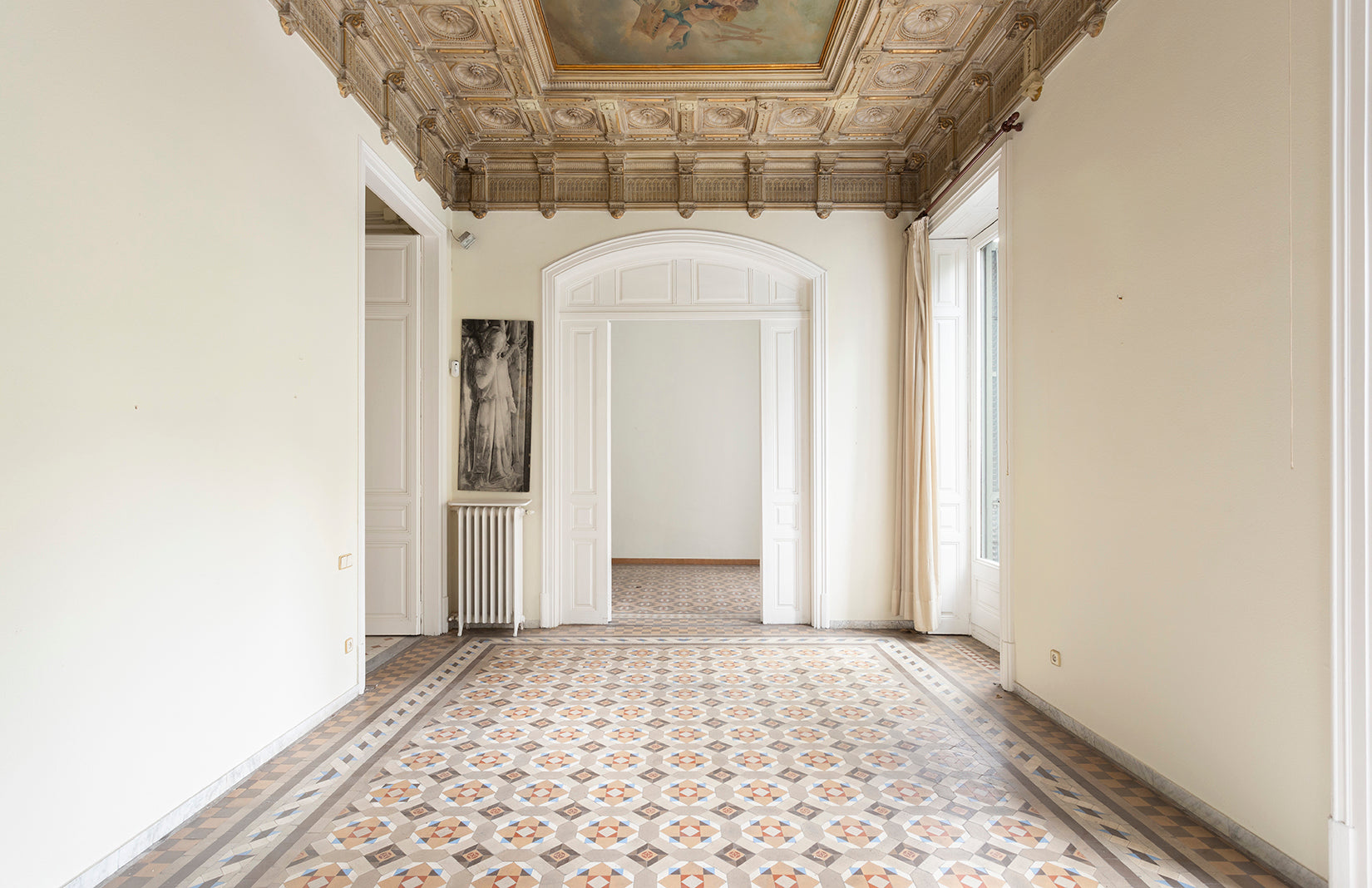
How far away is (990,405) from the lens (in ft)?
17.7

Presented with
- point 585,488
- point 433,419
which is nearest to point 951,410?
point 585,488

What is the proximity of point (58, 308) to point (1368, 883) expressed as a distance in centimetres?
440

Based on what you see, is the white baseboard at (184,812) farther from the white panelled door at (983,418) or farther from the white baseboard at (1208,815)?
the white panelled door at (983,418)

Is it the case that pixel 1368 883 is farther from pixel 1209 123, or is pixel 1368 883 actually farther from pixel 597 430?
pixel 597 430

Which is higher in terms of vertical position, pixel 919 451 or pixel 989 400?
pixel 989 400

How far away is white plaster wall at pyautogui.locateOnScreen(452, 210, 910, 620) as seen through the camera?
5660 millimetres

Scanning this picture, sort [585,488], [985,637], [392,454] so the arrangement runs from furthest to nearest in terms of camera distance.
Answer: [585,488], [392,454], [985,637]

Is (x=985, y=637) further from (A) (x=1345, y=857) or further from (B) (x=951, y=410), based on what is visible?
(A) (x=1345, y=857)

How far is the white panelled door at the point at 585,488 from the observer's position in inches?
227

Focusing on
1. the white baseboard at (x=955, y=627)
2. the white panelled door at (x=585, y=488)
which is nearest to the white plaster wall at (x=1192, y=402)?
the white baseboard at (x=955, y=627)

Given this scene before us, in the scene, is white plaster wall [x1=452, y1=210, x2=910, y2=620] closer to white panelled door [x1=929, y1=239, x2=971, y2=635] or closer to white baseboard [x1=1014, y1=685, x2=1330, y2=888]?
white panelled door [x1=929, y1=239, x2=971, y2=635]

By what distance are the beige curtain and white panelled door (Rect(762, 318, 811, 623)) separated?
0.85m

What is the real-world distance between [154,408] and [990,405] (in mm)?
5418

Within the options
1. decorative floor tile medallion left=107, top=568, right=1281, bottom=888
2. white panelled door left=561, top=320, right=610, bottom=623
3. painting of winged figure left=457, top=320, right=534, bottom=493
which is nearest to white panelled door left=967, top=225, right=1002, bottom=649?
decorative floor tile medallion left=107, top=568, right=1281, bottom=888
